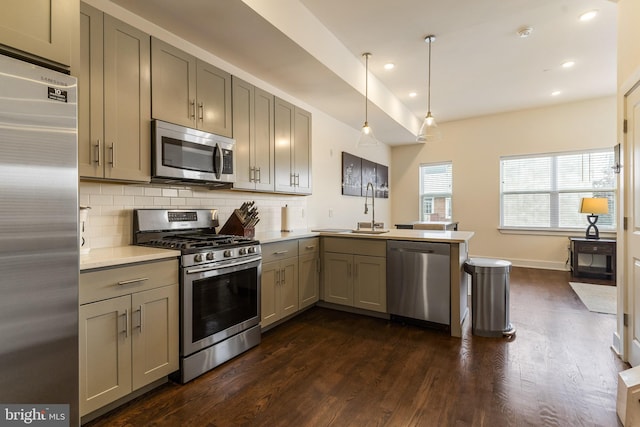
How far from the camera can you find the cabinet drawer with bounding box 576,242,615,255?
16.2ft

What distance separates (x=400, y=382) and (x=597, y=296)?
3.61m

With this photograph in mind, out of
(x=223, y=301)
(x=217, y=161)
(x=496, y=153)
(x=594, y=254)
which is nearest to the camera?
(x=223, y=301)

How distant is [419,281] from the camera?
118 inches

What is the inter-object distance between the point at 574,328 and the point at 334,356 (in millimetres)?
2365

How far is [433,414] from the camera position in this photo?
1.78 metres

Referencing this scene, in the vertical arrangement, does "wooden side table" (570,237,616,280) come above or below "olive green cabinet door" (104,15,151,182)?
below

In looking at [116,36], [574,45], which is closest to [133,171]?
[116,36]

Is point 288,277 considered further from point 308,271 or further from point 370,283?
point 370,283

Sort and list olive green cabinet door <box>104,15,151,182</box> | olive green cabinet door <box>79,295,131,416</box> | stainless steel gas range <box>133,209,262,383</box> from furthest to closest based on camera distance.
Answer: stainless steel gas range <box>133,209,262,383</box>
olive green cabinet door <box>104,15,151,182</box>
olive green cabinet door <box>79,295,131,416</box>

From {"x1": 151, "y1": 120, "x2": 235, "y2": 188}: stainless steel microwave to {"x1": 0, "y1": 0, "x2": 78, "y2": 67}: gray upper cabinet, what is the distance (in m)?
0.82

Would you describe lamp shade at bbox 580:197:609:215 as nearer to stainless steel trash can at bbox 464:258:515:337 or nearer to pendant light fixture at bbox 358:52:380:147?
stainless steel trash can at bbox 464:258:515:337

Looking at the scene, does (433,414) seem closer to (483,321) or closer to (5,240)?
(483,321)

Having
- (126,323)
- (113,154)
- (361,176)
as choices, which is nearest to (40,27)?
(113,154)

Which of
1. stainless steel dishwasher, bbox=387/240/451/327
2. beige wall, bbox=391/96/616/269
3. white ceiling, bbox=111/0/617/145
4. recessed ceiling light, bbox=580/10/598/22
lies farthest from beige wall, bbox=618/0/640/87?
beige wall, bbox=391/96/616/269
